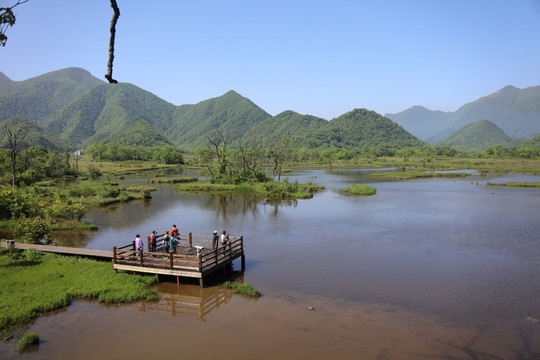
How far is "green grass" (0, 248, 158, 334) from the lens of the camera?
56.7 ft

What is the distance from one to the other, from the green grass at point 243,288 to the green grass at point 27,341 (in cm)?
991

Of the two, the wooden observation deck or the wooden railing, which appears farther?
the wooden railing

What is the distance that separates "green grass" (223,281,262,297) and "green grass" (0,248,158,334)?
4336 mm

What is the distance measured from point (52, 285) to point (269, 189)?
48.1 m

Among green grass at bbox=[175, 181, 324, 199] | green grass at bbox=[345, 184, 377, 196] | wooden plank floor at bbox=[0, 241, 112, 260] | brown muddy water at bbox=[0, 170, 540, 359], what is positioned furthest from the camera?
green grass at bbox=[345, 184, 377, 196]

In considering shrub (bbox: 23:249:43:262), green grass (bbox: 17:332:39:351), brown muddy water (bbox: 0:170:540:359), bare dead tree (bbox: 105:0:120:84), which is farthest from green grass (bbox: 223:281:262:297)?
bare dead tree (bbox: 105:0:120:84)

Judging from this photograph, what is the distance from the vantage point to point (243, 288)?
20750 mm

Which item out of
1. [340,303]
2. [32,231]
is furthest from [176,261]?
[32,231]

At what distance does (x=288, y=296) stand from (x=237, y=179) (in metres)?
57.4

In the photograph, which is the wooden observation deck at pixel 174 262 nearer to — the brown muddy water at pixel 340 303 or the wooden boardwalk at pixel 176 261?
the wooden boardwalk at pixel 176 261

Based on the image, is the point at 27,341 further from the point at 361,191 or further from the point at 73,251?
the point at 361,191

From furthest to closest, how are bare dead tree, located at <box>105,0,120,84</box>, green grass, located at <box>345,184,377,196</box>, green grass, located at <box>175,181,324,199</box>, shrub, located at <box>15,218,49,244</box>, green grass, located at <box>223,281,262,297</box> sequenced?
green grass, located at <box>345,184,377,196</box>
green grass, located at <box>175,181,324,199</box>
shrub, located at <box>15,218,49,244</box>
green grass, located at <box>223,281,262,297</box>
bare dead tree, located at <box>105,0,120,84</box>

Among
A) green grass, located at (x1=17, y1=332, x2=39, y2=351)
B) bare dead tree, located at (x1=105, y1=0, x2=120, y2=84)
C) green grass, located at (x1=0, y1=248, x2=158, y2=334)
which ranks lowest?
green grass, located at (x1=17, y1=332, x2=39, y2=351)

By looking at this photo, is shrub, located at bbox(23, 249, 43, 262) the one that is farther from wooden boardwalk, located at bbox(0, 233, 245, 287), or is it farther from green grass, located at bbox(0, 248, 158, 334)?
wooden boardwalk, located at bbox(0, 233, 245, 287)
